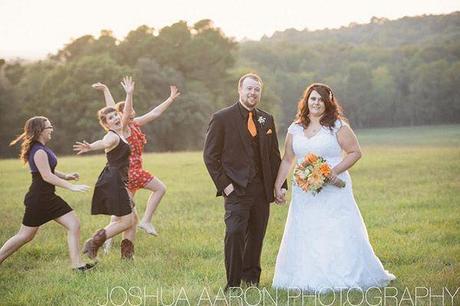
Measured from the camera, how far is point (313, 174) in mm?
6863

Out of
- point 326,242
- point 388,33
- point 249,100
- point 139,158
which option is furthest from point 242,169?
point 388,33

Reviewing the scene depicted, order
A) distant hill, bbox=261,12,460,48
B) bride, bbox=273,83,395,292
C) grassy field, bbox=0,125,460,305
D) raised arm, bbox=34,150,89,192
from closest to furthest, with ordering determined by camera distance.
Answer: grassy field, bbox=0,125,460,305 < bride, bbox=273,83,395,292 < raised arm, bbox=34,150,89,192 < distant hill, bbox=261,12,460,48

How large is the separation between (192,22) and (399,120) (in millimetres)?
22701

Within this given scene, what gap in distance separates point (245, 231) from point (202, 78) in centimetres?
5233

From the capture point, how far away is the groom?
6.80 m

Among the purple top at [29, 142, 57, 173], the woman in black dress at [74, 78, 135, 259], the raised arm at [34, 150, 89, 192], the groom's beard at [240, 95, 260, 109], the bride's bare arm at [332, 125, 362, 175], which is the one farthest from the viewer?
the woman in black dress at [74, 78, 135, 259]

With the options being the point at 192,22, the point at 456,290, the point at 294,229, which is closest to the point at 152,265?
the point at 294,229

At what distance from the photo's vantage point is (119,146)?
26.8ft

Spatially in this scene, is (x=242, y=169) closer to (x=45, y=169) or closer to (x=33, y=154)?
(x=45, y=169)

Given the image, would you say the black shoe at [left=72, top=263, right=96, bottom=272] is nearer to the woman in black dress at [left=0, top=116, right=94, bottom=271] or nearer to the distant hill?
the woman in black dress at [left=0, top=116, right=94, bottom=271]

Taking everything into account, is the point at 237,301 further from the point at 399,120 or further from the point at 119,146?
the point at 399,120

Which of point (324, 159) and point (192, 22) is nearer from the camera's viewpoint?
point (324, 159)

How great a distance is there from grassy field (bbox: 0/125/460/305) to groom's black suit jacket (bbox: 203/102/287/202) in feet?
4.16

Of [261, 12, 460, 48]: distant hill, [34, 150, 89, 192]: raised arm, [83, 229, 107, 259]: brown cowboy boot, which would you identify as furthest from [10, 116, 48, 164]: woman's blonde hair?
[261, 12, 460, 48]: distant hill
